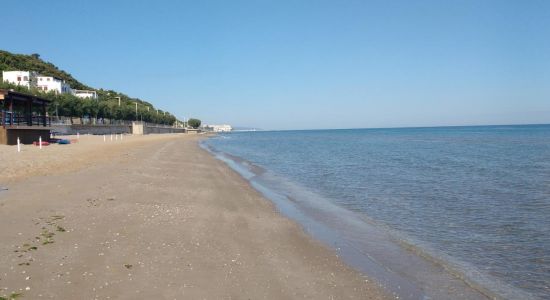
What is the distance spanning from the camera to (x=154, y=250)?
7.43 metres

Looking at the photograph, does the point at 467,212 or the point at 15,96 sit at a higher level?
the point at 15,96

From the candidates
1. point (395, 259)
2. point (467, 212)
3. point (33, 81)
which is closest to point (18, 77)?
point (33, 81)

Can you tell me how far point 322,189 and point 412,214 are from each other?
19.7ft

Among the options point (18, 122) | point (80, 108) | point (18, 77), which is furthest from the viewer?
point (18, 77)

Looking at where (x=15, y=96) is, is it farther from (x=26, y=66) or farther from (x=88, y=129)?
(x=26, y=66)

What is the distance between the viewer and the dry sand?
5.78 metres

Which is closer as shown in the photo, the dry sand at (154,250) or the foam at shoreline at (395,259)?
the dry sand at (154,250)

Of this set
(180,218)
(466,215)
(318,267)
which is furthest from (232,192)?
(318,267)

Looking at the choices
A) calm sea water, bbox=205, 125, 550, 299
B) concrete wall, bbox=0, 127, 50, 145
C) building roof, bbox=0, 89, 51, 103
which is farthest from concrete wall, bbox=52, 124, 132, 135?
calm sea water, bbox=205, 125, 550, 299

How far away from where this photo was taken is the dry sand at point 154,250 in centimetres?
578

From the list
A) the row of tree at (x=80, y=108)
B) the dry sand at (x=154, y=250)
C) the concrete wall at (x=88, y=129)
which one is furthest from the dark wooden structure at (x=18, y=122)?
the row of tree at (x=80, y=108)

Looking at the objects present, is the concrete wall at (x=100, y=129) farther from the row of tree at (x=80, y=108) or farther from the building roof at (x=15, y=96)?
the building roof at (x=15, y=96)

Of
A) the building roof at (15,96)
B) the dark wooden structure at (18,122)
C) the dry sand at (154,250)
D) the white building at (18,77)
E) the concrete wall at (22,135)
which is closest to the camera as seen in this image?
the dry sand at (154,250)

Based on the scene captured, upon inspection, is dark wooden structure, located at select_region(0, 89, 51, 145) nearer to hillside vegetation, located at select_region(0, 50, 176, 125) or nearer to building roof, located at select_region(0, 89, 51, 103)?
building roof, located at select_region(0, 89, 51, 103)
